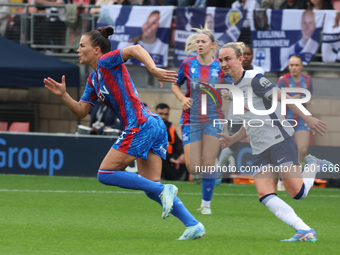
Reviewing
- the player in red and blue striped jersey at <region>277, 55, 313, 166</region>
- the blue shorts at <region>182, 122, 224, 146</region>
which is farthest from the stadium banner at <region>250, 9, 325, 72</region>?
the blue shorts at <region>182, 122, 224, 146</region>

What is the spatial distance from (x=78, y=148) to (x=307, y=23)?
4.85 m

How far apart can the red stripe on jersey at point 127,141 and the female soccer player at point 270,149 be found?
0.99 meters

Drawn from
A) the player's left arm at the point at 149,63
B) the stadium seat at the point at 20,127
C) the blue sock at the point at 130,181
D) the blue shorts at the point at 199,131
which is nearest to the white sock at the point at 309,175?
the blue sock at the point at 130,181

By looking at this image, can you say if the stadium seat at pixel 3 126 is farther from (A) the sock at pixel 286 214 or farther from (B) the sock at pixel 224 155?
(A) the sock at pixel 286 214

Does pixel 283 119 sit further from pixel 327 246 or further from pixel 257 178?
pixel 327 246

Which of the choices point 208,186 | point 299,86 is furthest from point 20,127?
point 208,186

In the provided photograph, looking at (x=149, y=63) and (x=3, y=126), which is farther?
(x=3, y=126)

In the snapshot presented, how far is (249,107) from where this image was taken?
25.0ft

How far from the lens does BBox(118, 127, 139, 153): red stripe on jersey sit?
7.38m

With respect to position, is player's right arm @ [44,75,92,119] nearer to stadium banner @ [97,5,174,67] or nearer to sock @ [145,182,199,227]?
sock @ [145,182,199,227]

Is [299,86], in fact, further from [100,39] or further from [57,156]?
[100,39]

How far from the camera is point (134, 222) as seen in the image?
9.17m

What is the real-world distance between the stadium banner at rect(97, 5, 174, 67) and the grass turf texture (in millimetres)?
4180

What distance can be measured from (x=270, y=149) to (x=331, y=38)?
9.36 metres
